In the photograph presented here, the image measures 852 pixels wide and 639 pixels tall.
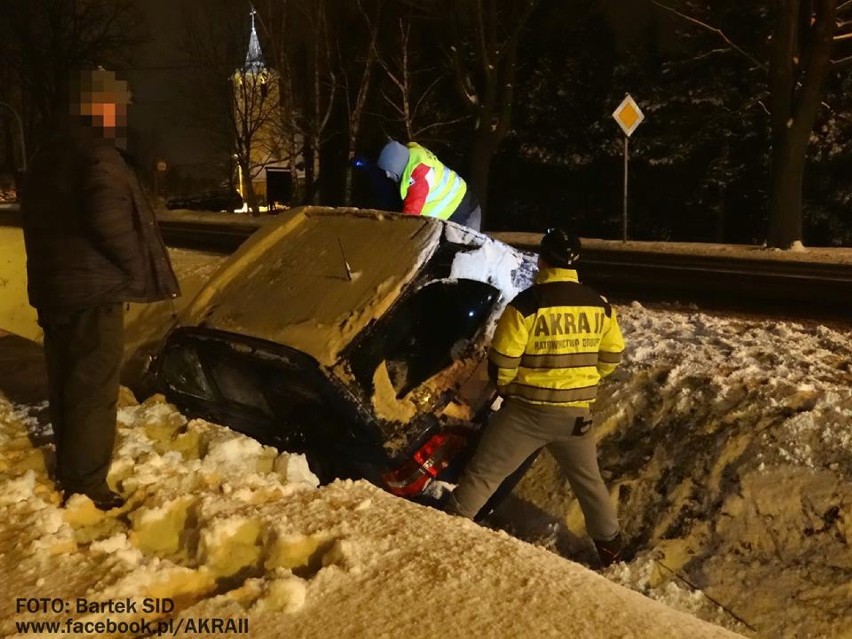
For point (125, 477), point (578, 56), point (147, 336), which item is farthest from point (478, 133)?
point (125, 477)

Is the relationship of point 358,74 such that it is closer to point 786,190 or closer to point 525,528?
point 786,190

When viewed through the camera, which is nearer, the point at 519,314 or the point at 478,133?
the point at 519,314

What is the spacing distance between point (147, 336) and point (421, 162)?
3.18 m

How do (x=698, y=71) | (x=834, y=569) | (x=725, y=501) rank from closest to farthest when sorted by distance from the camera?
Answer: (x=834, y=569) → (x=725, y=501) → (x=698, y=71)

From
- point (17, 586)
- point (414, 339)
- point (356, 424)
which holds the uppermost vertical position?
point (414, 339)

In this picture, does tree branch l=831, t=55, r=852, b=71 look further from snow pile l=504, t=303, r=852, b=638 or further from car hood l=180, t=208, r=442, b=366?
car hood l=180, t=208, r=442, b=366

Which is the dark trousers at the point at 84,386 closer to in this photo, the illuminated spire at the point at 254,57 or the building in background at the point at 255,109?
the building in background at the point at 255,109

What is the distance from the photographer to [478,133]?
2003 cm

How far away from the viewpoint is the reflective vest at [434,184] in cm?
559

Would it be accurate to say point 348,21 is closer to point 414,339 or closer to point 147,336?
point 147,336

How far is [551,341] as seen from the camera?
3557 mm

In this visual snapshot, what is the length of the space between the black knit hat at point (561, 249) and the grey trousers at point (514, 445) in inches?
26.7

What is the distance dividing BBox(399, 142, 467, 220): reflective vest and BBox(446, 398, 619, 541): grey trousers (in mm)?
2239

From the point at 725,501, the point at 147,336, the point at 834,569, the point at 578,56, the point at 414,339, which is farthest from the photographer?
the point at 578,56
